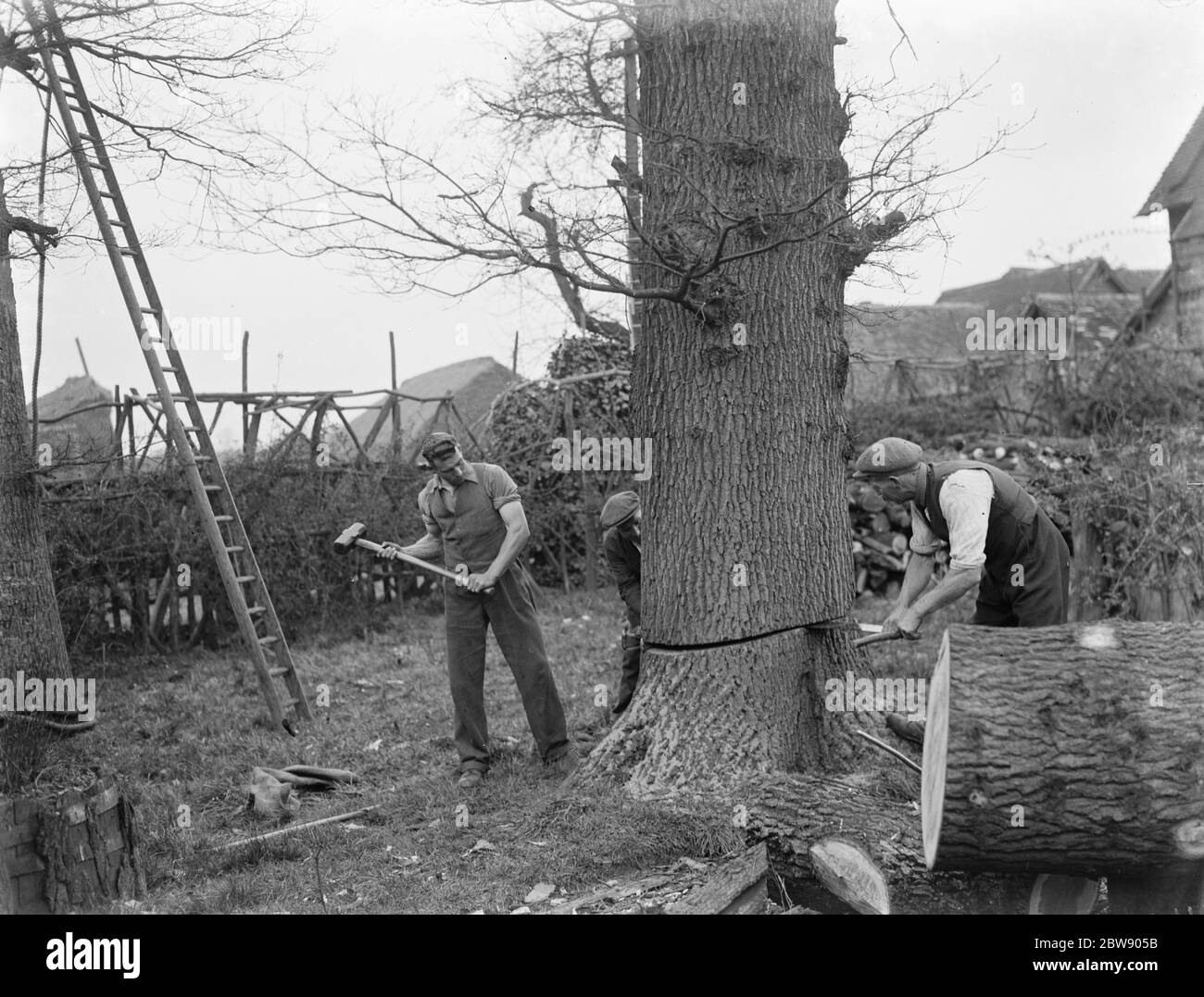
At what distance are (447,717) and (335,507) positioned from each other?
3492 millimetres

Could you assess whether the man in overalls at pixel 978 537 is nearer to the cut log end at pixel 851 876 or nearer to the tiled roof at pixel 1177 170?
the cut log end at pixel 851 876

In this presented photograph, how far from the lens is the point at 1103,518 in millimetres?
9086

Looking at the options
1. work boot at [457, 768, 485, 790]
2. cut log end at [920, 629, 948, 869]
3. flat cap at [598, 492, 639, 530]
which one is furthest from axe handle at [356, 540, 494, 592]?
cut log end at [920, 629, 948, 869]

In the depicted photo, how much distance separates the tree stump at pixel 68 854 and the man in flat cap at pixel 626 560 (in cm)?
307

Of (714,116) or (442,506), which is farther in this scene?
(442,506)

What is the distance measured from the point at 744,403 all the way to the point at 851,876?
212 centimetres

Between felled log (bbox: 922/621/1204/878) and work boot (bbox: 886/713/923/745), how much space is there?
149 cm

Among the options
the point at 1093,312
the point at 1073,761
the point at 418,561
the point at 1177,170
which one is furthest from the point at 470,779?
the point at 1177,170

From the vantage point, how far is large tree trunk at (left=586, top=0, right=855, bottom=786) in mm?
5277

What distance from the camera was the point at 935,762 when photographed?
4.16 meters

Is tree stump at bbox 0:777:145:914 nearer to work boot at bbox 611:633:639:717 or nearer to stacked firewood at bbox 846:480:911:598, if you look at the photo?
work boot at bbox 611:633:639:717

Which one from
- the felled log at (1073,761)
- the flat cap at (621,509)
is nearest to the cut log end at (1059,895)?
the felled log at (1073,761)

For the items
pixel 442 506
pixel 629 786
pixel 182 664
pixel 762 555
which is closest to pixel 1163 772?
pixel 762 555
